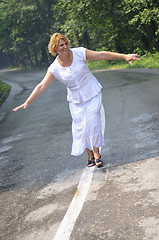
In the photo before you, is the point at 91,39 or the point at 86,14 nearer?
the point at 86,14

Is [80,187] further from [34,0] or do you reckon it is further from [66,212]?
[34,0]

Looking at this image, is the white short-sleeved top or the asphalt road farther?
the white short-sleeved top

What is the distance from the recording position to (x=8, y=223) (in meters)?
4.52

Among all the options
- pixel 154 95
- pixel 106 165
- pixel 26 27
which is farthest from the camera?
pixel 26 27

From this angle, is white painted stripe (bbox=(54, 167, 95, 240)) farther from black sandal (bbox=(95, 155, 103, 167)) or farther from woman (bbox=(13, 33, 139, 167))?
woman (bbox=(13, 33, 139, 167))

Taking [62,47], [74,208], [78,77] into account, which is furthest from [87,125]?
[74,208]

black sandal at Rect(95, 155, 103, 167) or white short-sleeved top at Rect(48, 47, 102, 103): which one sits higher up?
white short-sleeved top at Rect(48, 47, 102, 103)

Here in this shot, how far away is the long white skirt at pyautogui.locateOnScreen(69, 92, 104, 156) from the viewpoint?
229 inches

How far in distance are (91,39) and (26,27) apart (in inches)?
594

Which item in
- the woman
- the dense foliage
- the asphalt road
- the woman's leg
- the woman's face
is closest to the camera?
the asphalt road

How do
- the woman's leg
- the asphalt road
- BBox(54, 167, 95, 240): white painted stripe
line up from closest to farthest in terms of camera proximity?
BBox(54, 167, 95, 240): white painted stripe
the asphalt road
the woman's leg

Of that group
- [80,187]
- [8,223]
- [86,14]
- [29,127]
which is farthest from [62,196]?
[86,14]

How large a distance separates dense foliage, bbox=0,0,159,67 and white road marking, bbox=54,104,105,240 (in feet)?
63.0

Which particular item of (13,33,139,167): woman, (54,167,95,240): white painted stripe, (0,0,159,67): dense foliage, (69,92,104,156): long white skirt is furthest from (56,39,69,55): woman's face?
(0,0,159,67): dense foliage
